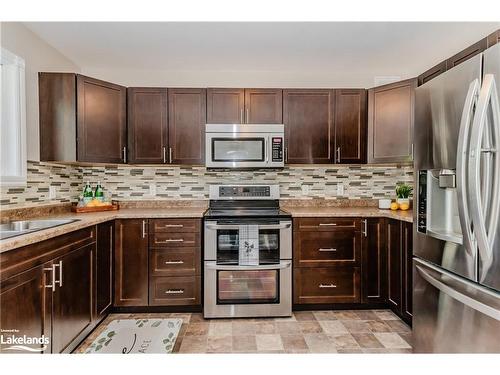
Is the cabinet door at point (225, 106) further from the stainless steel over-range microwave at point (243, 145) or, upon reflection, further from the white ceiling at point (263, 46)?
the white ceiling at point (263, 46)

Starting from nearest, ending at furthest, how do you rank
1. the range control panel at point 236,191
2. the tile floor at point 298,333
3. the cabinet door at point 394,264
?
the tile floor at point 298,333 < the cabinet door at point 394,264 < the range control panel at point 236,191

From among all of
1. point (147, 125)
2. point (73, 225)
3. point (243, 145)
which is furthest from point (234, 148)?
point (73, 225)

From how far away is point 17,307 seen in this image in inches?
56.4

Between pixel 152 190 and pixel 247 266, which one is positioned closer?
pixel 247 266

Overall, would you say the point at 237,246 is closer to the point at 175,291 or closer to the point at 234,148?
the point at 175,291

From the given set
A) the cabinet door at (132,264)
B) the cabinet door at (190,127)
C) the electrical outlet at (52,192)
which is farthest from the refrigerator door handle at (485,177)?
the electrical outlet at (52,192)

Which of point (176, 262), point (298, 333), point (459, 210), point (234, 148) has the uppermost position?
point (234, 148)

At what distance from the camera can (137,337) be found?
217 cm

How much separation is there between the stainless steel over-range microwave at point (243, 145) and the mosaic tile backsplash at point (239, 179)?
356 mm

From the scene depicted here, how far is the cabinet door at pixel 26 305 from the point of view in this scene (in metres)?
1.37

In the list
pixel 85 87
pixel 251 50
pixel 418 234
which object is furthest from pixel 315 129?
pixel 85 87

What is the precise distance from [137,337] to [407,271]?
2074 mm

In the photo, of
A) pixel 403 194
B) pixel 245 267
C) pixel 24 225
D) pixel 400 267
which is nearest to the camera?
pixel 24 225
